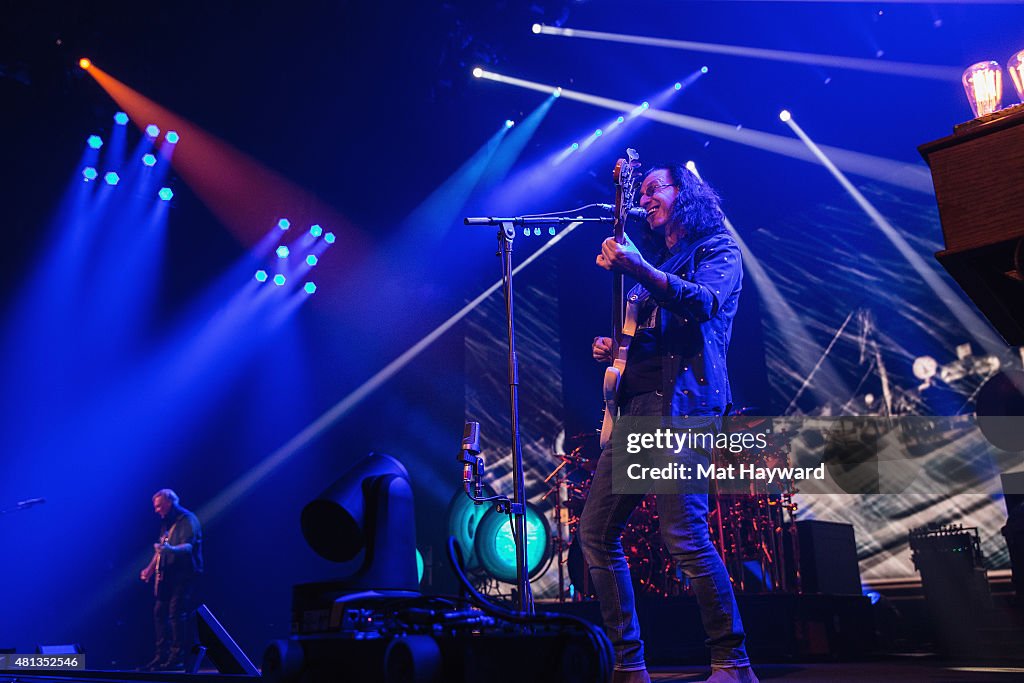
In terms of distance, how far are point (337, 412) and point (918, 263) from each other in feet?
22.7

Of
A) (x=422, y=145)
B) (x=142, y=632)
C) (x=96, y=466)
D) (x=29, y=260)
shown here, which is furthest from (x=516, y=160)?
(x=142, y=632)

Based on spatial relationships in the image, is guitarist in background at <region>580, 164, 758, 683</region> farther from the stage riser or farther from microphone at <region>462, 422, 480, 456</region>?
the stage riser

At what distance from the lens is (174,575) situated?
7.98m

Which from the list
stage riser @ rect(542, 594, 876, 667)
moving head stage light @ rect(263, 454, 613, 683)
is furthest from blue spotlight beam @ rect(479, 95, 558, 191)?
moving head stage light @ rect(263, 454, 613, 683)

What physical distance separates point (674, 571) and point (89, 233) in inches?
289

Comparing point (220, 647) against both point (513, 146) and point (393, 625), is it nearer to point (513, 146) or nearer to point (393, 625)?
point (393, 625)

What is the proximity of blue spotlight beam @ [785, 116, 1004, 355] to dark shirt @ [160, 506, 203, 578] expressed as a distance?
7.16 metres

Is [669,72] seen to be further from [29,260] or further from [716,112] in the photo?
[29,260]

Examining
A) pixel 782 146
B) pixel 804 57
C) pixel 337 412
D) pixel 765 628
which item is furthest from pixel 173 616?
pixel 804 57

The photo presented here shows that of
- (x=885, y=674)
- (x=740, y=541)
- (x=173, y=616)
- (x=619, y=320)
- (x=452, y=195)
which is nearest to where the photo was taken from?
(x=619, y=320)

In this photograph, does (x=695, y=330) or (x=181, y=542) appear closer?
(x=695, y=330)

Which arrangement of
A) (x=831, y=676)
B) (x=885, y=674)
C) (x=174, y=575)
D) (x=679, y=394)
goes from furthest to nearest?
(x=174, y=575) < (x=885, y=674) < (x=831, y=676) < (x=679, y=394)

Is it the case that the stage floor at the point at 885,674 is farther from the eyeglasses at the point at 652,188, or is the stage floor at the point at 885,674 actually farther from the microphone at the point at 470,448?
the eyeglasses at the point at 652,188

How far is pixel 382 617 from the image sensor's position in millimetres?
1599
